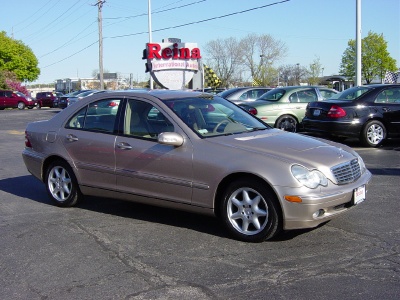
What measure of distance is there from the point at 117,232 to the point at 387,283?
2.92 m

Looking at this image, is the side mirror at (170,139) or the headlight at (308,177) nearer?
the headlight at (308,177)

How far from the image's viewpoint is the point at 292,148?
5.31 metres

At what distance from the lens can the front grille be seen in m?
5.10

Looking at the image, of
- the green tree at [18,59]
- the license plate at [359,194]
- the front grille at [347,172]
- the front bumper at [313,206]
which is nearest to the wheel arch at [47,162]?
the front bumper at [313,206]

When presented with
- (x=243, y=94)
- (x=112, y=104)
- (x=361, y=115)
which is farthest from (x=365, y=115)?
(x=112, y=104)

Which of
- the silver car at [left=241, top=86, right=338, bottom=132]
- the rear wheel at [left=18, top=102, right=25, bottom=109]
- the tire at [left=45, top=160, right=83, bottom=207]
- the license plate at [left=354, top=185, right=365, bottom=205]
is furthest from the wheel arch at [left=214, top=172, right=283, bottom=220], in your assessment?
the rear wheel at [left=18, top=102, right=25, bottom=109]

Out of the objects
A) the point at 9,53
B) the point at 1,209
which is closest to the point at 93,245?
the point at 1,209

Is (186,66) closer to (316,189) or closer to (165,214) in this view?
(165,214)

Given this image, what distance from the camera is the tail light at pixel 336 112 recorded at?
38.2 feet

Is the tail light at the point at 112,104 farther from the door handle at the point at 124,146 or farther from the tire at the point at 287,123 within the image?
the tire at the point at 287,123

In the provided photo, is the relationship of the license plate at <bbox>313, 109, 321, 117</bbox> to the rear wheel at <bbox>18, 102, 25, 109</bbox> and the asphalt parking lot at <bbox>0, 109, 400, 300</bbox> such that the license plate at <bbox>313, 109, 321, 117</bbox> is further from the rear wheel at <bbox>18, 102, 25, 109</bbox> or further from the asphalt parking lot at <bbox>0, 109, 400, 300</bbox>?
the rear wheel at <bbox>18, 102, 25, 109</bbox>

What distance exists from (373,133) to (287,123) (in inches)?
132

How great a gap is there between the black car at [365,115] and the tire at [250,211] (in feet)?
23.0

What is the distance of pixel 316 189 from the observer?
4902mm
